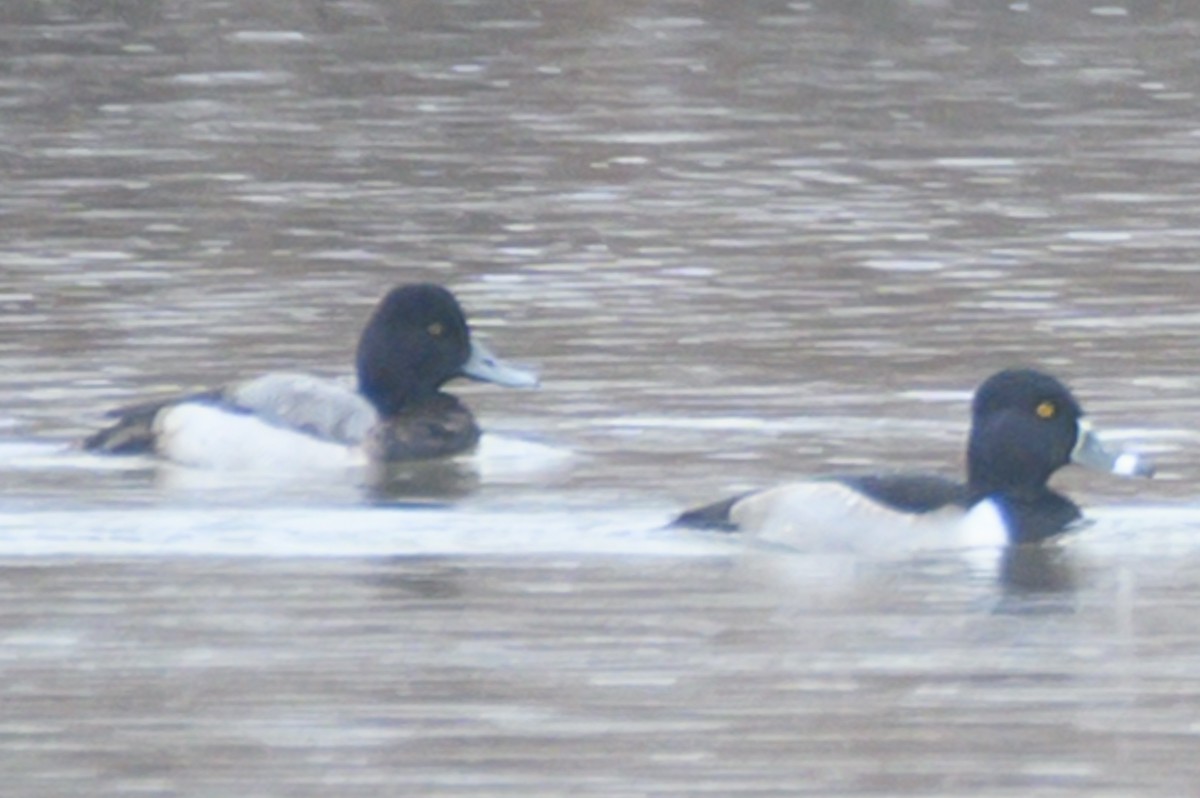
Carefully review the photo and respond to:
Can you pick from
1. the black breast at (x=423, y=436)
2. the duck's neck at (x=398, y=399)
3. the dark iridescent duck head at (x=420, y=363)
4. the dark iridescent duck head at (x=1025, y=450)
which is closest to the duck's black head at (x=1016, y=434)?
the dark iridescent duck head at (x=1025, y=450)

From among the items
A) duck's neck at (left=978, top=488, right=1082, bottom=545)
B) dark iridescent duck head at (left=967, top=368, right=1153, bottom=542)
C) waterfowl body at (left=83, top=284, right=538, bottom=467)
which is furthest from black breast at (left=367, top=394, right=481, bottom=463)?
duck's neck at (left=978, top=488, right=1082, bottom=545)

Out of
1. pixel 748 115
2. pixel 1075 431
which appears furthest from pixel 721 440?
pixel 748 115

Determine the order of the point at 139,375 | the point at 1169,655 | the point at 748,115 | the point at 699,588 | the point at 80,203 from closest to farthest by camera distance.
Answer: the point at 1169,655
the point at 699,588
the point at 139,375
the point at 80,203
the point at 748,115

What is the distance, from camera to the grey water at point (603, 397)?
8.39 meters

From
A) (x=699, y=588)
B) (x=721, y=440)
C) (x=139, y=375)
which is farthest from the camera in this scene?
(x=139, y=375)

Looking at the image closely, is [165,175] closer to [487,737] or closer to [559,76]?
[559,76]

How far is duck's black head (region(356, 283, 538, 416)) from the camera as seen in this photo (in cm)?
1349

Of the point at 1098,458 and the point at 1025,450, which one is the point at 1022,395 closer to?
the point at 1025,450

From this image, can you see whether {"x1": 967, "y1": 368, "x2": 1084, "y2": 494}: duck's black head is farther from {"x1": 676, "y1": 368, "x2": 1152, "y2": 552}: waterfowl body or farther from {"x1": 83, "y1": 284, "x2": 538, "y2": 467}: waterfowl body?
{"x1": 83, "y1": 284, "x2": 538, "y2": 467}: waterfowl body

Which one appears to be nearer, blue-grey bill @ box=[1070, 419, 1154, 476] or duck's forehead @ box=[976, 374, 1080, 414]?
duck's forehead @ box=[976, 374, 1080, 414]

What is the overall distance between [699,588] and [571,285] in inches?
257

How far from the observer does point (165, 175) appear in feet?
69.5

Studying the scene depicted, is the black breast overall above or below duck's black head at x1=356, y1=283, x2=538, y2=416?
below

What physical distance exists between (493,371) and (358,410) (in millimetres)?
628
